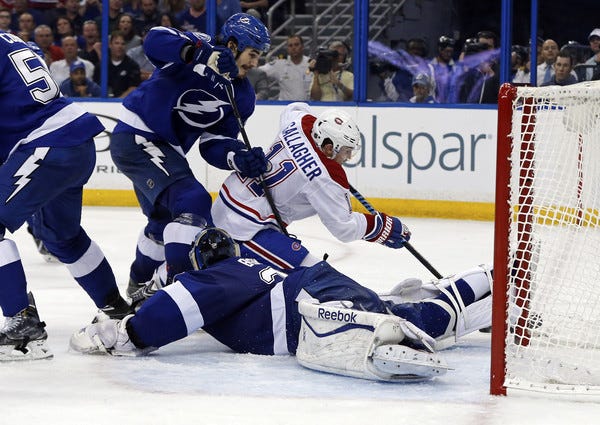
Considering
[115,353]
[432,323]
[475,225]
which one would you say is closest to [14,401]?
[115,353]

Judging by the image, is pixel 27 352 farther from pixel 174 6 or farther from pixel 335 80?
pixel 174 6

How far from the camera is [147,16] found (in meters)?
8.59

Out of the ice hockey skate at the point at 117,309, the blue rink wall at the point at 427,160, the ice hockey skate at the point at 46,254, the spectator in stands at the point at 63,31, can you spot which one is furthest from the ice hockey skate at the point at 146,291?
the spectator in stands at the point at 63,31

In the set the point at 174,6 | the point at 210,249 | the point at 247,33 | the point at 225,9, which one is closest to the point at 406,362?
the point at 210,249

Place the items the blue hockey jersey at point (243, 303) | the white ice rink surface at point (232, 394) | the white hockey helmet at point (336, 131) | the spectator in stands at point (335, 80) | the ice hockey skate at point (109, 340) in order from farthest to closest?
the spectator in stands at point (335, 80) < the white hockey helmet at point (336, 131) < the ice hockey skate at point (109, 340) < the blue hockey jersey at point (243, 303) < the white ice rink surface at point (232, 394)

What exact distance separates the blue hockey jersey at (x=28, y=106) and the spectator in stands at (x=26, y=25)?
504 cm

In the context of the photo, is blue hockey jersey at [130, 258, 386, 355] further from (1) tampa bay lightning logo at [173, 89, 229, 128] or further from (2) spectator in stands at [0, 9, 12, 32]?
(2) spectator in stands at [0, 9, 12, 32]

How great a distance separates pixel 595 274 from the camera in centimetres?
366

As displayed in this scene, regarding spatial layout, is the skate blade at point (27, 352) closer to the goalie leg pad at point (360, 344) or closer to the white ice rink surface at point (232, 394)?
the white ice rink surface at point (232, 394)

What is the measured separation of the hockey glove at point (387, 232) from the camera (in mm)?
4324

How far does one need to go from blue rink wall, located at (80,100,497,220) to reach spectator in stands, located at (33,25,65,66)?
1.90 meters

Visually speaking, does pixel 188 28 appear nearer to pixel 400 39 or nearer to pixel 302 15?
pixel 302 15

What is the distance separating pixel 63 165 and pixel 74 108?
0.23 m

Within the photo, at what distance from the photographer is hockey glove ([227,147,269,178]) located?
429cm
